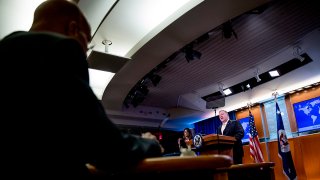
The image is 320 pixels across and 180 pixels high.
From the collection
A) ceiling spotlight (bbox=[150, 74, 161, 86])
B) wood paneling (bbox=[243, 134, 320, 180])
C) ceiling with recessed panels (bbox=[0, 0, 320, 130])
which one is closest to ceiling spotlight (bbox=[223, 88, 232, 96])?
ceiling with recessed panels (bbox=[0, 0, 320, 130])

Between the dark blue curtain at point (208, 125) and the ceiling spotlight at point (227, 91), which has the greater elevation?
the ceiling spotlight at point (227, 91)

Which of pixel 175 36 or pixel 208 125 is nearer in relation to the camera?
pixel 175 36

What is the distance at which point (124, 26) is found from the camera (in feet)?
15.0

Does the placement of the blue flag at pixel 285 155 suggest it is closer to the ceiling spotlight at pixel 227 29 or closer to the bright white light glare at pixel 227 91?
the bright white light glare at pixel 227 91

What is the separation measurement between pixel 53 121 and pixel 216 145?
5.95ft

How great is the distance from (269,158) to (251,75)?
93.5 inches

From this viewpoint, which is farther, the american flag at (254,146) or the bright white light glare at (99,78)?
the bright white light glare at (99,78)

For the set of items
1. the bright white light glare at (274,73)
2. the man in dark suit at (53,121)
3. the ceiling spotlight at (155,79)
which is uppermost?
the bright white light glare at (274,73)

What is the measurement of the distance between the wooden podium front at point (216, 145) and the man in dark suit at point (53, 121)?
5.37ft

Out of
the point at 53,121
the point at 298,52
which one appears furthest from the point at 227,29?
the point at 53,121

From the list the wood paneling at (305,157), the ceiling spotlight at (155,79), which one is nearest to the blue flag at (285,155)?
Answer: the wood paneling at (305,157)

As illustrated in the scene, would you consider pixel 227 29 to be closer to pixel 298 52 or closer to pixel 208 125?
pixel 298 52

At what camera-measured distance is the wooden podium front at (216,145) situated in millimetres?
2240

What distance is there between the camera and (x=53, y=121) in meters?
0.63
